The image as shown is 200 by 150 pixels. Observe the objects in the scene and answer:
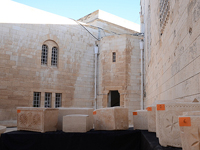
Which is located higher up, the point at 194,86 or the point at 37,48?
the point at 37,48

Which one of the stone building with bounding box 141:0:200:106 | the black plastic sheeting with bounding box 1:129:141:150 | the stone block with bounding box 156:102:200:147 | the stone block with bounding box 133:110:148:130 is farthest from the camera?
the stone block with bounding box 133:110:148:130

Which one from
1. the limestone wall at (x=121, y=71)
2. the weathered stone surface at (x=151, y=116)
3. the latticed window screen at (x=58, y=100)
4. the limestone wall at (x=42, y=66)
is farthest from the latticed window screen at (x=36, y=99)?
the weathered stone surface at (x=151, y=116)

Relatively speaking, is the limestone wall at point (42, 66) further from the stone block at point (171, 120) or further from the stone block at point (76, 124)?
the stone block at point (171, 120)

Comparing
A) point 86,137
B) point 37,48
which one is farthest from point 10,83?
point 86,137

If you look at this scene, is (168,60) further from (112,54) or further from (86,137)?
(112,54)

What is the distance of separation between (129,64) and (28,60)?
5.88 meters

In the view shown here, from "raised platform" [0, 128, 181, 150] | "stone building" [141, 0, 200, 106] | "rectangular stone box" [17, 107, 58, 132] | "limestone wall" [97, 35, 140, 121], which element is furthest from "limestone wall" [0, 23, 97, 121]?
"stone building" [141, 0, 200, 106]

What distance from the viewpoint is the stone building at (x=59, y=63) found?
11031 mm

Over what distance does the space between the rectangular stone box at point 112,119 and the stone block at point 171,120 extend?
5.64 feet

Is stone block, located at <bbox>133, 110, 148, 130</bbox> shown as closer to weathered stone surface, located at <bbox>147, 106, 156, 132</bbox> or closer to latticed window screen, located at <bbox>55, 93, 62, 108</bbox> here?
weathered stone surface, located at <bbox>147, 106, 156, 132</bbox>

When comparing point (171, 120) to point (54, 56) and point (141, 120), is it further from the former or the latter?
point (54, 56)

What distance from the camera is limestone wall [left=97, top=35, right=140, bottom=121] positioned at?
43.1 ft

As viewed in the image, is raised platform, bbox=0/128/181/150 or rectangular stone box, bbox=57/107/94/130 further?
rectangular stone box, bbox=57/107/94/130

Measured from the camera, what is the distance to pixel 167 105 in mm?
2705
